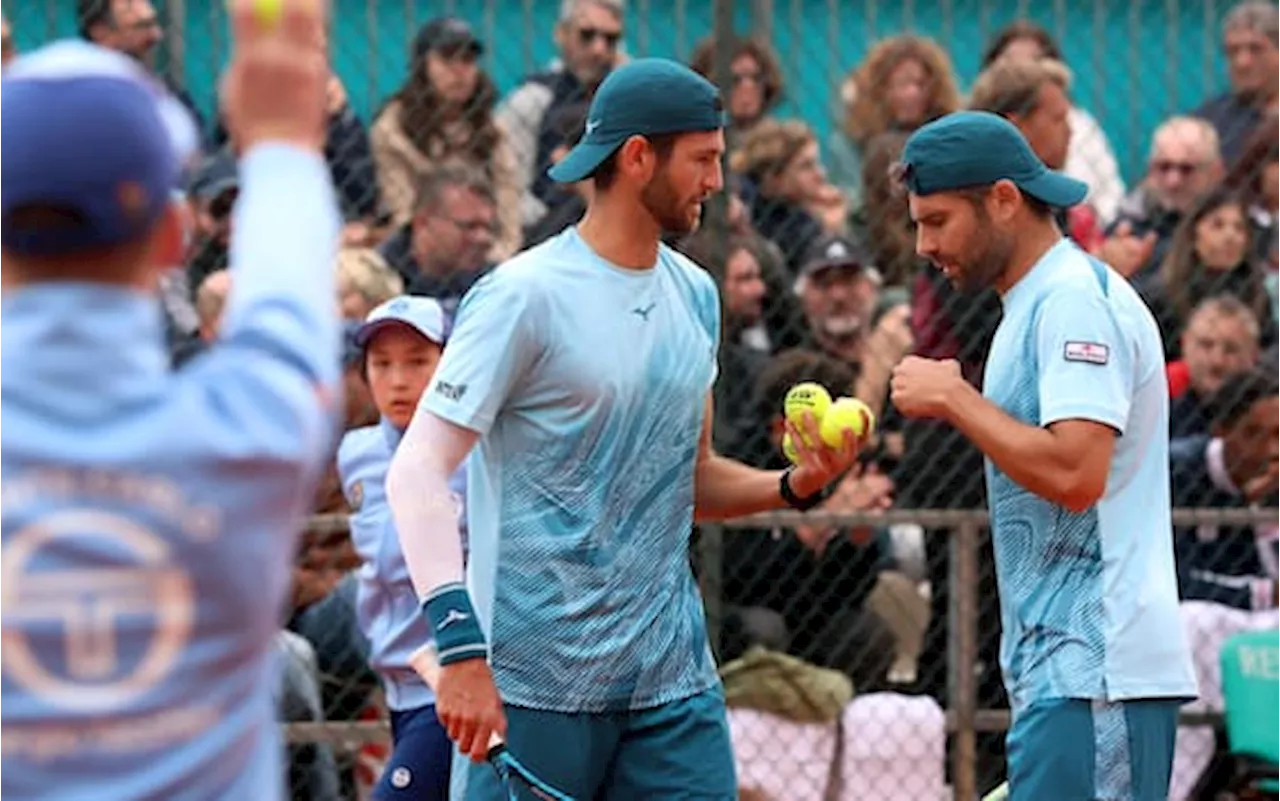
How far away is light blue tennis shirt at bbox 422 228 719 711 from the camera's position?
17.7 feet

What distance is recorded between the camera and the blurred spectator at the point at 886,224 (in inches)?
340

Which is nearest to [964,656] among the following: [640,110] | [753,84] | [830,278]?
[830,278]

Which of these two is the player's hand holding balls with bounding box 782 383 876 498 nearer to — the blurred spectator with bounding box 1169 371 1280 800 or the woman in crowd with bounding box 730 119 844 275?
the blurred spectator with bounding box 1169 371 1280 800

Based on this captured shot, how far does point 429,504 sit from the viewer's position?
5.17 meters

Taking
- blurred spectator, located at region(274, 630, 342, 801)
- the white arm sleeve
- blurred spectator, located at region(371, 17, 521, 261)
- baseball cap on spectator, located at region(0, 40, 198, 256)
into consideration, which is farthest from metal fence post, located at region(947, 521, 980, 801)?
baseball cap on spectator, located at region(0, 40, 198, 256)

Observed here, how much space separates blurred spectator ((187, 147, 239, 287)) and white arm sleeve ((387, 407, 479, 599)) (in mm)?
3191

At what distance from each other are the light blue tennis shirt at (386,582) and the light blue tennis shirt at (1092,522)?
167cm

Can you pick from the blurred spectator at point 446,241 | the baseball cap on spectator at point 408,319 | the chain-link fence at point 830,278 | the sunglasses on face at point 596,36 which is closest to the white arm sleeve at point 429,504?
the baseball cap on spectator at point 408,319

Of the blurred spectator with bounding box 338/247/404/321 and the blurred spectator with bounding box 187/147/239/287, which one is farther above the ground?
the blurred spectator with bounding box 187/147/239/287

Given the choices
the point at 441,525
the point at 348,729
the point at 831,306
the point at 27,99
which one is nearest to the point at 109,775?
the point at 27,99

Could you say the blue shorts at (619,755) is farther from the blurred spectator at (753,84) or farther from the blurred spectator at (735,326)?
the blurred spectator at (753,84)

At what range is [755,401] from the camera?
316 inches

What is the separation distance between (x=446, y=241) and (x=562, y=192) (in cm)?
46

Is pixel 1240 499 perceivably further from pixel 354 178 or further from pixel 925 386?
pixel 925 386
